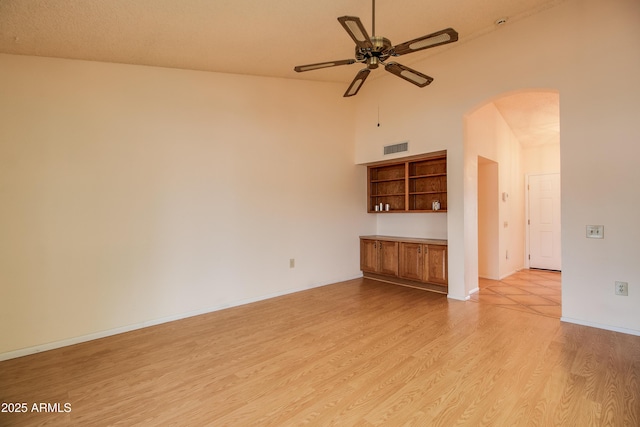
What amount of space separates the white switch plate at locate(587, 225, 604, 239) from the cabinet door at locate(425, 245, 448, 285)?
165 cm

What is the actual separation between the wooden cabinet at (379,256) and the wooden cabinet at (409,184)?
0.64 metres

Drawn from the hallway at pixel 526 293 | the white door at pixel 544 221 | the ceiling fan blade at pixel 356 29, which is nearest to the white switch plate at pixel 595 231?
the hallway at pixel 526 293

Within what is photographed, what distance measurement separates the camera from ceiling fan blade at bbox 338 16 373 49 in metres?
1.95

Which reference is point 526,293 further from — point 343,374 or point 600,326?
point 343,374

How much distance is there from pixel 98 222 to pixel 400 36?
405 centimetres

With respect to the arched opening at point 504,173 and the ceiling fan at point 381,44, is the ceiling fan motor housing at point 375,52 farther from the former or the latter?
the arched opening at point 504,173

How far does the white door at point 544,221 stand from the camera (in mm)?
6203

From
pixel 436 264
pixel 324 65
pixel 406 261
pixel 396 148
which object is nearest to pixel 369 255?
pixel 406 261

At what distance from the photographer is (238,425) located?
180 centimetres

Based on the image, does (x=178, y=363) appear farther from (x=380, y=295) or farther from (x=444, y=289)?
(x=444, y=289)

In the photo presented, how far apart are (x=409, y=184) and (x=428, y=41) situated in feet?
10.9

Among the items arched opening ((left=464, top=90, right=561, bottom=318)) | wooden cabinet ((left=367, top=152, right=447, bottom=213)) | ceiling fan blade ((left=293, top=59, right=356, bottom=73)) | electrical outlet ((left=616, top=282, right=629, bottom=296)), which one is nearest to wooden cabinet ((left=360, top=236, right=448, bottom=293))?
arched opening ((left=464, top=90, right=561, bottom=318))

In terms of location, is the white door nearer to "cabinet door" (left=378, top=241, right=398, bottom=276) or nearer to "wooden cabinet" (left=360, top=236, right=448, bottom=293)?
"wooden cabinet" (left=360, top=236, right=448, bottom=293)

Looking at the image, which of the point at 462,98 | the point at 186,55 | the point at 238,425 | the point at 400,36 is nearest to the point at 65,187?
the point at 186,55
